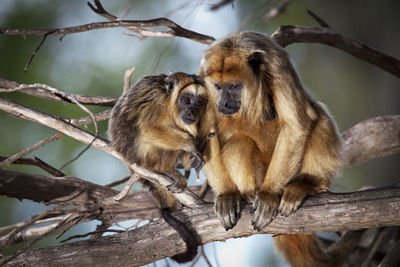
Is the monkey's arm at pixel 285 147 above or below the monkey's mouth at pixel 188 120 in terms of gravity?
below

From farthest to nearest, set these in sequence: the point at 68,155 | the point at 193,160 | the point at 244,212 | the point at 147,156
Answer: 1. the point at 68,155
2. the point at 147,156
3. the point at 193,160
4. the point at 244,212

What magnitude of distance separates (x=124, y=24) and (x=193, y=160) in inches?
42.9

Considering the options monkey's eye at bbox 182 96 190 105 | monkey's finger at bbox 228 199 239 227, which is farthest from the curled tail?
monkey's eye at bbox 182 96 190 105

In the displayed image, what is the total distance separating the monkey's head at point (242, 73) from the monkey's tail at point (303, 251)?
93 centimetres

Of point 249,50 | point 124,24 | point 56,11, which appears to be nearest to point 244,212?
point 249,50

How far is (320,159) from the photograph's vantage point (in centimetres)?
291

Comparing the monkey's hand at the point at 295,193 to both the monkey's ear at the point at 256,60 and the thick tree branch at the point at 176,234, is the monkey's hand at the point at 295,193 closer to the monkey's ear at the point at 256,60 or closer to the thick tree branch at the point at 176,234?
the thick tree branch at the point at 176,234

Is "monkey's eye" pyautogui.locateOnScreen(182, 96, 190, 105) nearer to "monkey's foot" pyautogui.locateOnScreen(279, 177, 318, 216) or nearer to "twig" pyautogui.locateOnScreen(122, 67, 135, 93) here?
"twig" pyautogui.locateOnScreen(122, 67, 135, 93)

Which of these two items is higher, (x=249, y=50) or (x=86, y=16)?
(x=86, y=16)

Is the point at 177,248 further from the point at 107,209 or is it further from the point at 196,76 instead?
the point at 196,76

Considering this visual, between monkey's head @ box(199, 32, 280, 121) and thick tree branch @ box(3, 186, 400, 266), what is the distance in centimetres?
77

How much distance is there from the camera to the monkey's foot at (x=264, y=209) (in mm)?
2602

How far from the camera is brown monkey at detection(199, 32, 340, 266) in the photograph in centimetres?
272

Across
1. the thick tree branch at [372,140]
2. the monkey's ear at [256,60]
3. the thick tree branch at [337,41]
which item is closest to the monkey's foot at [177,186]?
the monkey's ear at [256,60]
